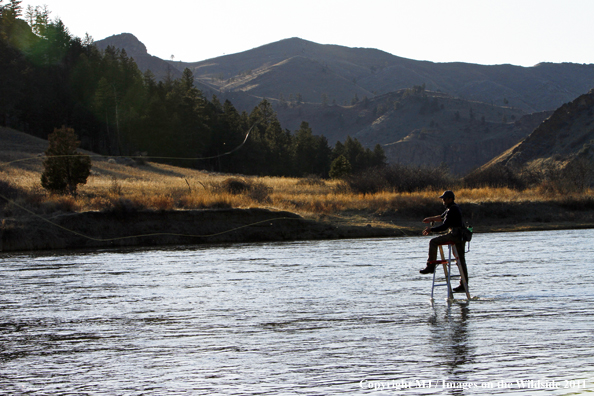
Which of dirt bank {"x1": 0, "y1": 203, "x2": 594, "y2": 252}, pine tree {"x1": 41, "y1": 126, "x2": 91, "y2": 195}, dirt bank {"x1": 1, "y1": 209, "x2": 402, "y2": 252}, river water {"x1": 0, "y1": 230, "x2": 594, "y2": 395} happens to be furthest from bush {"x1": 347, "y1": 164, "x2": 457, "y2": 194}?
river water {"x1": 0, "y1": 230, "x2": 594, "y2": 395}

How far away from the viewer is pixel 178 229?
110 feet

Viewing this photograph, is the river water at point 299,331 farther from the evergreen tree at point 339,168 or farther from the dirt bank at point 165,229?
the evergreen tree at point 339,168

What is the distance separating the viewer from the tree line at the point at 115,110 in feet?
303

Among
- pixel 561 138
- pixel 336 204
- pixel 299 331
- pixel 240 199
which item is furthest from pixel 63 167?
pixel 561 138

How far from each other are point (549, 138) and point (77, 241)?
286ft

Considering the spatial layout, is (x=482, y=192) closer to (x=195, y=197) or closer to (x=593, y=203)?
(x=593, y=203)

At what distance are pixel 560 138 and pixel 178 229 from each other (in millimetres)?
81138

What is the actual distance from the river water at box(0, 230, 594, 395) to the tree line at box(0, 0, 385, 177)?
70.8 metres

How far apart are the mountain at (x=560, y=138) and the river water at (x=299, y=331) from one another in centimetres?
8049

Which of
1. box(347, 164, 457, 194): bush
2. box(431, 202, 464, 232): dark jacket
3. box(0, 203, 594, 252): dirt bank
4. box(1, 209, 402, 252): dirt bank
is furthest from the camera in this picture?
box(347, 164, 457, 194): bush

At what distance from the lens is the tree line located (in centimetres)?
9231

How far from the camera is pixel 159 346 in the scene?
30.8 ft

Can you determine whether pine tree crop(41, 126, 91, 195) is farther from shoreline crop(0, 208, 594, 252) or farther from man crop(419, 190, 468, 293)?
man crop(419, 190, 468, 293)

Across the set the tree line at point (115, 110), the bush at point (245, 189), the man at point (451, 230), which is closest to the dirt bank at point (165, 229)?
the bush at point (245, 189)
